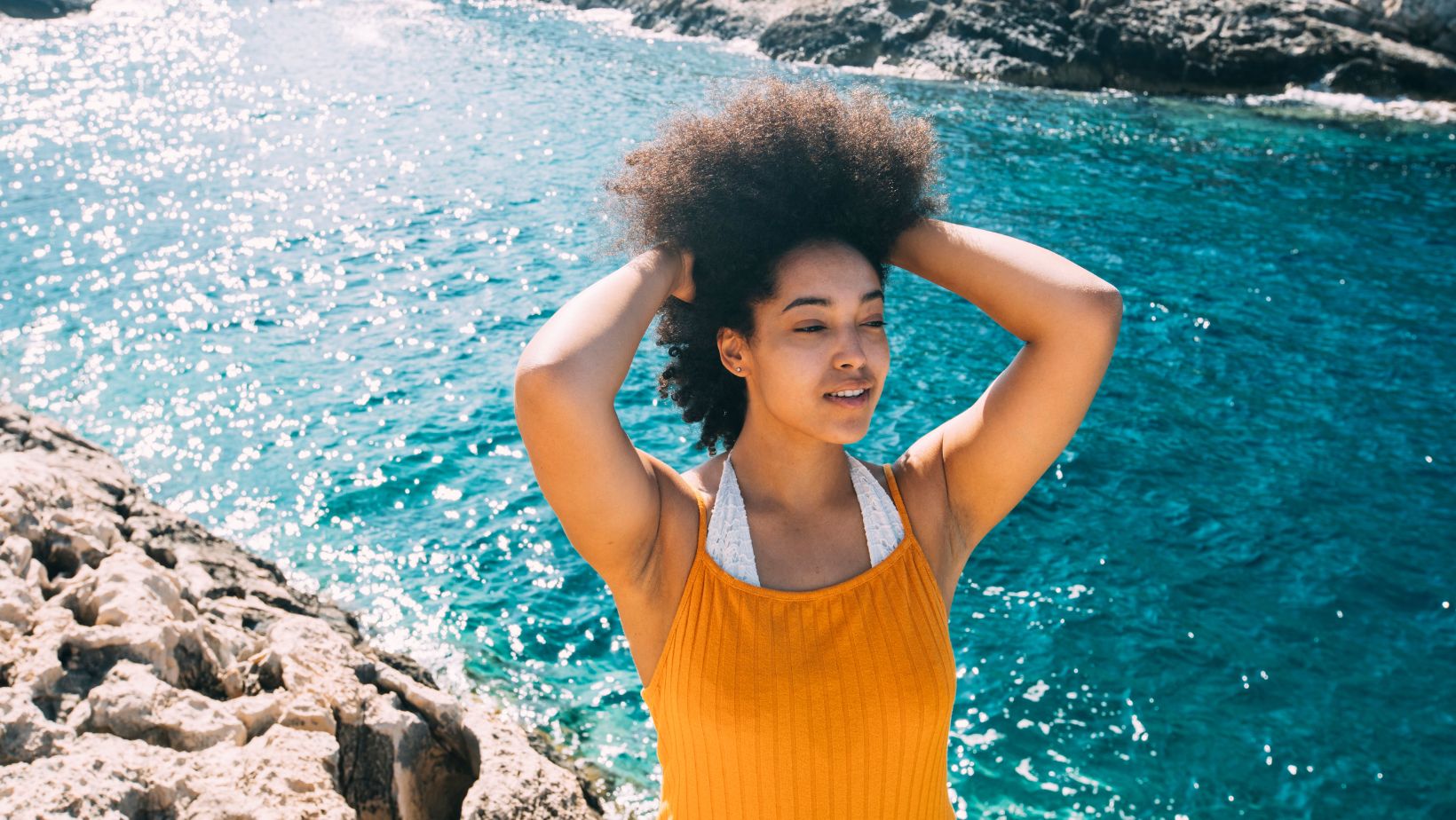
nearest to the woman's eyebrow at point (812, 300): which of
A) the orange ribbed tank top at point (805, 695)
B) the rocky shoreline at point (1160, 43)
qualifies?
Result: the orange ribbed tank top at point (805, 695)

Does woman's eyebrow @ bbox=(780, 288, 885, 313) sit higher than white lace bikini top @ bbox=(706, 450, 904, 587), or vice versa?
woman's eyebrow @ bbox=(780, 288, 885, 313)

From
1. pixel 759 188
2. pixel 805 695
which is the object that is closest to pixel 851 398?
pixel 759 188

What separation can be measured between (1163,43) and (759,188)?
2858cm

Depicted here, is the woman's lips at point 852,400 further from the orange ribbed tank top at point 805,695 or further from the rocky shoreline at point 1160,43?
the rocky shoreline at point 1160,43

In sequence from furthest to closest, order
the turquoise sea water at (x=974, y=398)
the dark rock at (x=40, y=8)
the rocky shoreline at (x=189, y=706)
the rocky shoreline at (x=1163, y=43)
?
1. the dark rock at (x=40, y=8)
2. the rocky shoreline at (x=1163, y=43)
3. the turquoise sea water at (x=974, y=398)
4. the rocky shoreline at (x=189, y=706)

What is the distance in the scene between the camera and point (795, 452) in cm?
278

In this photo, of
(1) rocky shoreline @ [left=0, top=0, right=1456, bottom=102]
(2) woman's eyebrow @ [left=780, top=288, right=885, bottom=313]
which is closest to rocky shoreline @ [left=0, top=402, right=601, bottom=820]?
(2) woman's eyebrow @ [left=780, top=288, right=885, bottom=313]

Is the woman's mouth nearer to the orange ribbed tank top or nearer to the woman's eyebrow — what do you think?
the woman's eyebrow

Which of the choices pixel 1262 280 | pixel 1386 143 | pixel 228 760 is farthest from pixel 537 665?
pixel 1386 143

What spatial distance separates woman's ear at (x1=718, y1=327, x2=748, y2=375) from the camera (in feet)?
9.20

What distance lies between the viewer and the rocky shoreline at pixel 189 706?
A: 11.2ft

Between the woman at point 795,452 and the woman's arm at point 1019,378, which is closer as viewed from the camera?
the woman at point 795,452

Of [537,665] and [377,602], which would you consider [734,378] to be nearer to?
[537,665]

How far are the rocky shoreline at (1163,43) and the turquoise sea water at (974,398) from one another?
8.87 ft
